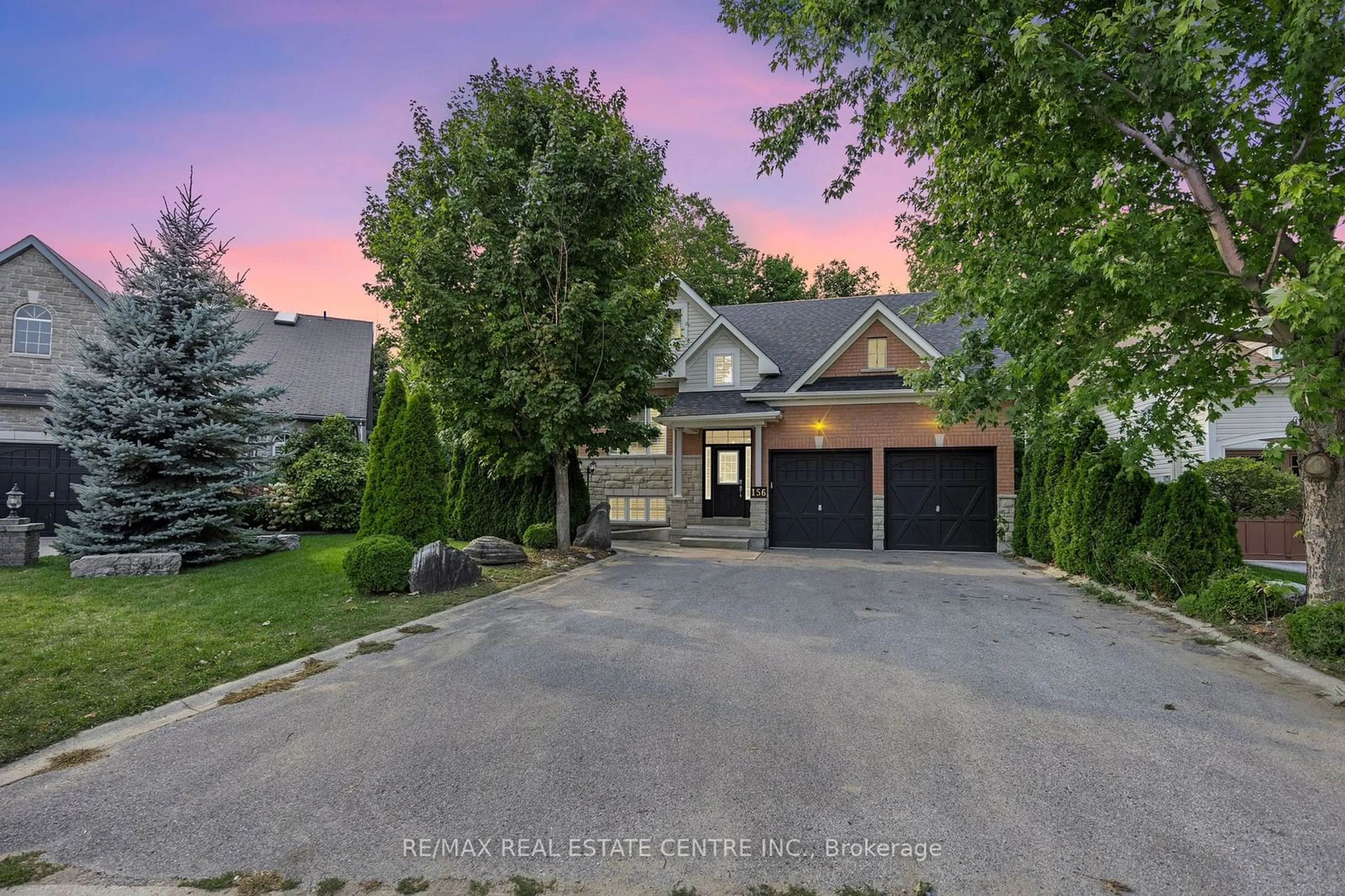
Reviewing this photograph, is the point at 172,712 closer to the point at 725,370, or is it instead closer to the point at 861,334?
the point at 725,370

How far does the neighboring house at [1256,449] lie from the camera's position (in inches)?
478

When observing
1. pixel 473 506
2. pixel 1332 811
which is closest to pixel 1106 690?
pixel 1332 811

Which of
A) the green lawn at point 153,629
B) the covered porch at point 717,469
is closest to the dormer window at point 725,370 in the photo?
the covered porch at point 717,469

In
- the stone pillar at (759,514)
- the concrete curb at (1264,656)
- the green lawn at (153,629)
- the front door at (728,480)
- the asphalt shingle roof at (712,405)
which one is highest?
the asphalt shingle roof at (712,405)

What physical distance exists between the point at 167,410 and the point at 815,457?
13239 millimetres

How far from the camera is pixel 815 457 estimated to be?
612 inches

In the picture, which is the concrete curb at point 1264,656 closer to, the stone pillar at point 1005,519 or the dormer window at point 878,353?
the stone pillar at point 1005,519

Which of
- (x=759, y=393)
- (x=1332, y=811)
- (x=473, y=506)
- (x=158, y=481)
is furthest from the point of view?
(x=759, y=393)

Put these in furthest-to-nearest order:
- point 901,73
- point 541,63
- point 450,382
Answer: point 541,63, point 450,382, point 901,73

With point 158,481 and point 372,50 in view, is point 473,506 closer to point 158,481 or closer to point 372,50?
point 158,481

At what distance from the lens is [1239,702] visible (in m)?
4.36

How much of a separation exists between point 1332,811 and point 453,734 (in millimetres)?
4639

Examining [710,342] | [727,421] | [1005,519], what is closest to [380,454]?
[727,421]

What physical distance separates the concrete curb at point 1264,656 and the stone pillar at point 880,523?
622cm
